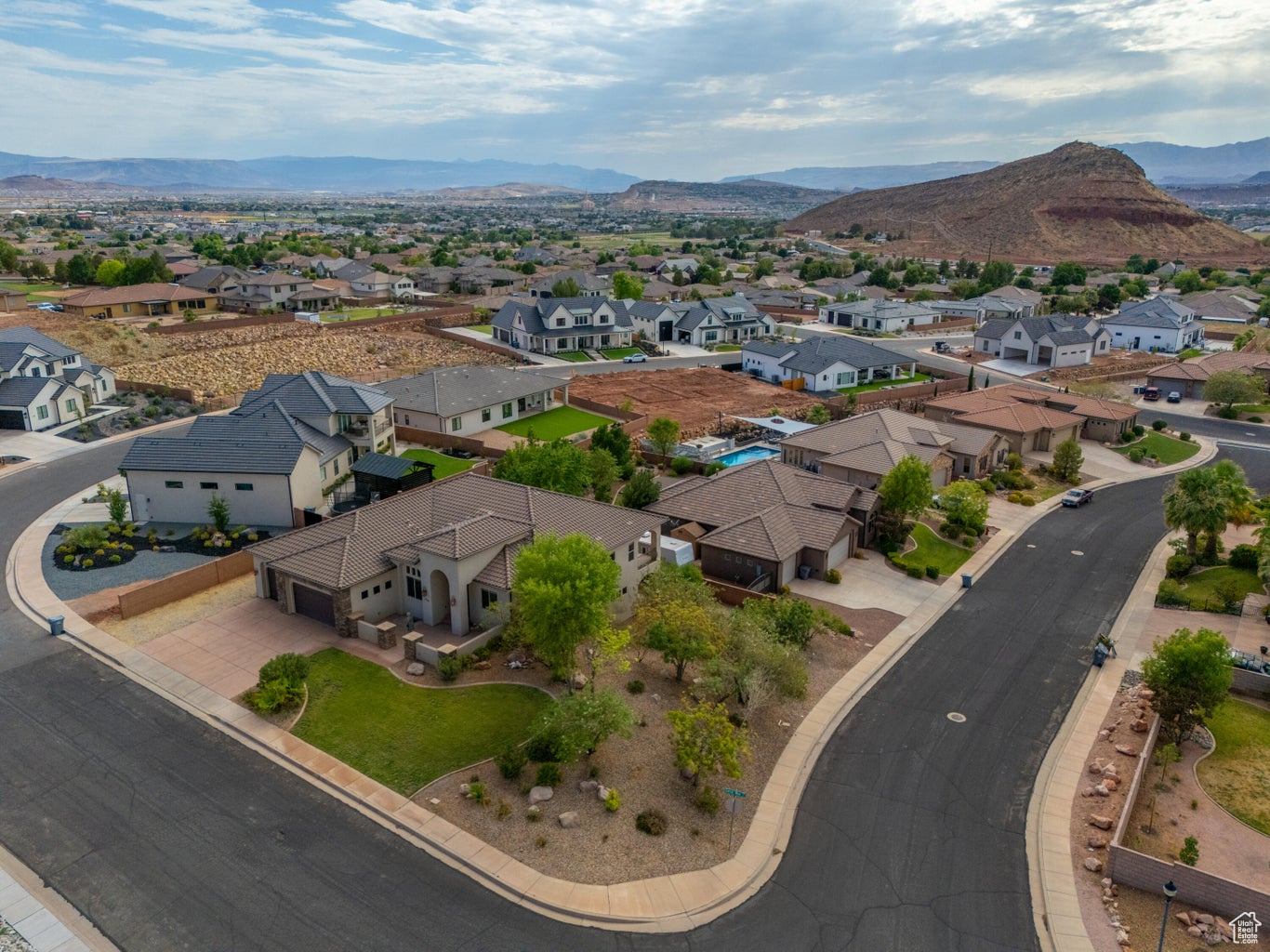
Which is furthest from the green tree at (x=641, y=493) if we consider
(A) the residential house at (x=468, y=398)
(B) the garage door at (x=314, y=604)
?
(A) the residential house at (x=468, y=398)

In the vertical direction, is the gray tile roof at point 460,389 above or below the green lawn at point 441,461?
above

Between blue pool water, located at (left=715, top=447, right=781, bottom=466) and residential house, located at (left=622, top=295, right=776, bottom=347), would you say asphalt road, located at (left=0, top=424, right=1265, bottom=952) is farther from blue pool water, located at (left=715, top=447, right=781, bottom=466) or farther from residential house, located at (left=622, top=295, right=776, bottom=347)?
residential house, located at (left=622, top=295, right=776, bottom=347)

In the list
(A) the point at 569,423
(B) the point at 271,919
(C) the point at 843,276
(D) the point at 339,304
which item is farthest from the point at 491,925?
(C) the point at 843,276

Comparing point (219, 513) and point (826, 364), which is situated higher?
point (826, 364)

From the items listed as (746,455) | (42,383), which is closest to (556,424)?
(746,455)

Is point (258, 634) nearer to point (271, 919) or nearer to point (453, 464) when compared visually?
point (271, 919)

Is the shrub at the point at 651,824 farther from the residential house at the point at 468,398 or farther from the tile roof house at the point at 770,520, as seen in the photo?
the residential house at the point at 468,398

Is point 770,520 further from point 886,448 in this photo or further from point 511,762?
point 511,762
